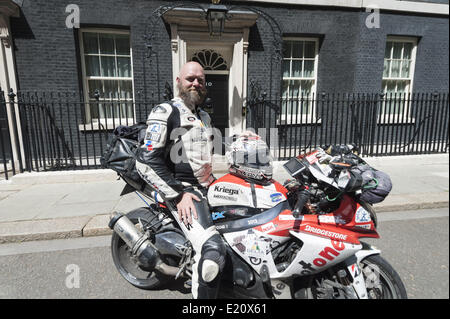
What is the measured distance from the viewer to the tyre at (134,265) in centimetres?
238

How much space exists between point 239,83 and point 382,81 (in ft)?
16.9

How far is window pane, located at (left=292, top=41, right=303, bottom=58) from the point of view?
311 inches

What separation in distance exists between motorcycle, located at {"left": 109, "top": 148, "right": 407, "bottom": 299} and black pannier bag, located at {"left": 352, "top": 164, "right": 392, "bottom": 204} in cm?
10

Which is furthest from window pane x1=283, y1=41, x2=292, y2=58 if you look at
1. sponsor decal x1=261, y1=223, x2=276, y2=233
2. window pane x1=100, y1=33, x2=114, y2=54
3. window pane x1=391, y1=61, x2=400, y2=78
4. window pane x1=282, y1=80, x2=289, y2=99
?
sponsor decal x1=261, y1=223, x2=276, y2=233

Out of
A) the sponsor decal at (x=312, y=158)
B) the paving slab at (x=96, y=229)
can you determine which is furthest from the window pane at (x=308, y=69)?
the paving slab at (x=96, y=229)

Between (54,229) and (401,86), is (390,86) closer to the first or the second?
(401,86)

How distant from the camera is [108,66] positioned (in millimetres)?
7023

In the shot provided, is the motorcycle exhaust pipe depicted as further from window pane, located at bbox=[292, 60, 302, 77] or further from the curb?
window pane, located at bbox=[292, 60, 302, 77]

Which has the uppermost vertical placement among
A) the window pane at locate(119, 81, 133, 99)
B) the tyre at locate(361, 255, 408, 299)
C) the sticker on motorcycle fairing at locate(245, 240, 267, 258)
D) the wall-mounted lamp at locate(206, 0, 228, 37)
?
the wall-mounted lamp at locate(206, 0, 228, 37)

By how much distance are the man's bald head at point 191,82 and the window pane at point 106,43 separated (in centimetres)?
609

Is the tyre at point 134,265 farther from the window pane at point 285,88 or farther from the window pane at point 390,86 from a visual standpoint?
the window pane at point 390,86

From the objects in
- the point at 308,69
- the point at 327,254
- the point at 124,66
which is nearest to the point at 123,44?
the point at 124,66

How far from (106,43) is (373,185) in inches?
299

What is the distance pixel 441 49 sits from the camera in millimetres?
8531
